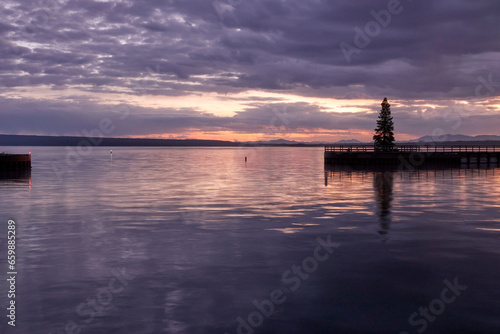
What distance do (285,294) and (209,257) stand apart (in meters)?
4.66

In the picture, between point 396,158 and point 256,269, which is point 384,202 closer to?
point 256,269

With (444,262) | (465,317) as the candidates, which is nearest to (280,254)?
(444,262)

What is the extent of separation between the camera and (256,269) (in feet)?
48.6

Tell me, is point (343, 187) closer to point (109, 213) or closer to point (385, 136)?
point (109, 213)

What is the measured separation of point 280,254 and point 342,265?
2505 millimetres

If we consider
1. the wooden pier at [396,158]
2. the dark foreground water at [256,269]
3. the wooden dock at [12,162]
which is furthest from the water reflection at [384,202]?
the wooden dock at [12,162]

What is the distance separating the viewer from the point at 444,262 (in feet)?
51.0

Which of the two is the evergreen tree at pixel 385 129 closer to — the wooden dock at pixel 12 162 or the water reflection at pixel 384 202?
the water reflection at pixel 384 202

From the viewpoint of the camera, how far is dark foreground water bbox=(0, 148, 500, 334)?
10703 mm

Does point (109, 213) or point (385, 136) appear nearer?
point (109, 213)

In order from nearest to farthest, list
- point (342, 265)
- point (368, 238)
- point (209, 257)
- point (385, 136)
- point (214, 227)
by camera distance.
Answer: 1. point (342, 265)
2. point (209, 257)
3. point (368, 238)
4. point (214, 227)
5. point (385, 136)

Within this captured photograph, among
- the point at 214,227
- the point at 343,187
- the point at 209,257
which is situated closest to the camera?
the point at 209,257

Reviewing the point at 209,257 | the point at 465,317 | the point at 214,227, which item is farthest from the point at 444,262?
the point at 214,227

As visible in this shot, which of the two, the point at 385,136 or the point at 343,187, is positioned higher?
the point at 385,136
